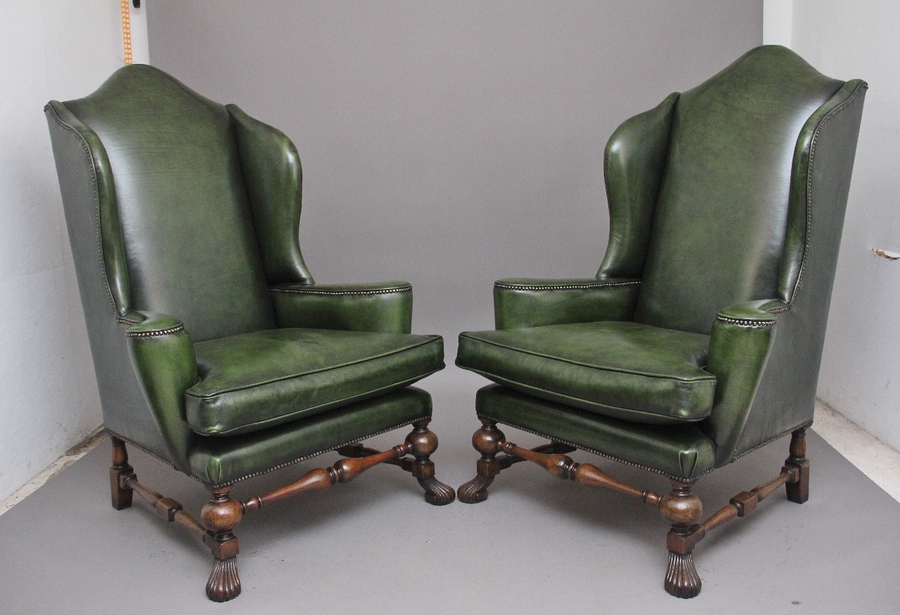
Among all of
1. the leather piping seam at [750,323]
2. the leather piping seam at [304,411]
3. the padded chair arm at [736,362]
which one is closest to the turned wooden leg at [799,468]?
the padded chair arm at [736,362]

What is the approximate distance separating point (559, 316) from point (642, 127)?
685 mm

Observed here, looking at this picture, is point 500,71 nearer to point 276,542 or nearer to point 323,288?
point 323,288

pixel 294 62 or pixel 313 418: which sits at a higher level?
pixel 294 62

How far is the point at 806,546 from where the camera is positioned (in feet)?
6.15

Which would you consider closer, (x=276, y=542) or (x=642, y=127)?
(x=276, y=542)

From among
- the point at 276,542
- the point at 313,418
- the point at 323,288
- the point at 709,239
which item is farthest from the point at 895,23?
the point at 276,542

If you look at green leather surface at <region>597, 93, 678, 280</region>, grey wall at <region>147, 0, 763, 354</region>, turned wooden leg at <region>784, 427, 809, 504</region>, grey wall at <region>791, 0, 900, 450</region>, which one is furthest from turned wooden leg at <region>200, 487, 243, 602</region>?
grey wall at <region>791, 0, 900, 450</region>

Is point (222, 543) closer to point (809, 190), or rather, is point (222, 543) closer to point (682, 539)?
point (682, 539)

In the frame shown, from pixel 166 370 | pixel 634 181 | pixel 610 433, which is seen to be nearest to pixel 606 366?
pixel 610 433

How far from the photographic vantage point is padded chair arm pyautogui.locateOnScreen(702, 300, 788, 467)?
1612mm

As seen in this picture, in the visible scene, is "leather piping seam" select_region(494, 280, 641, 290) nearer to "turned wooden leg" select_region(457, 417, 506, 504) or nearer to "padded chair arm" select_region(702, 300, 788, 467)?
"turned wooden leg" select_region(457, 417, 506, 504)

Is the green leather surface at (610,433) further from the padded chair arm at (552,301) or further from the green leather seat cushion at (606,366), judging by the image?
the padded chair arm at (552,301)

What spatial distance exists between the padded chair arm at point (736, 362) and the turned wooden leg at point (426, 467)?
2.65ft

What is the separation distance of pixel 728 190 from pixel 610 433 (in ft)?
2.85
